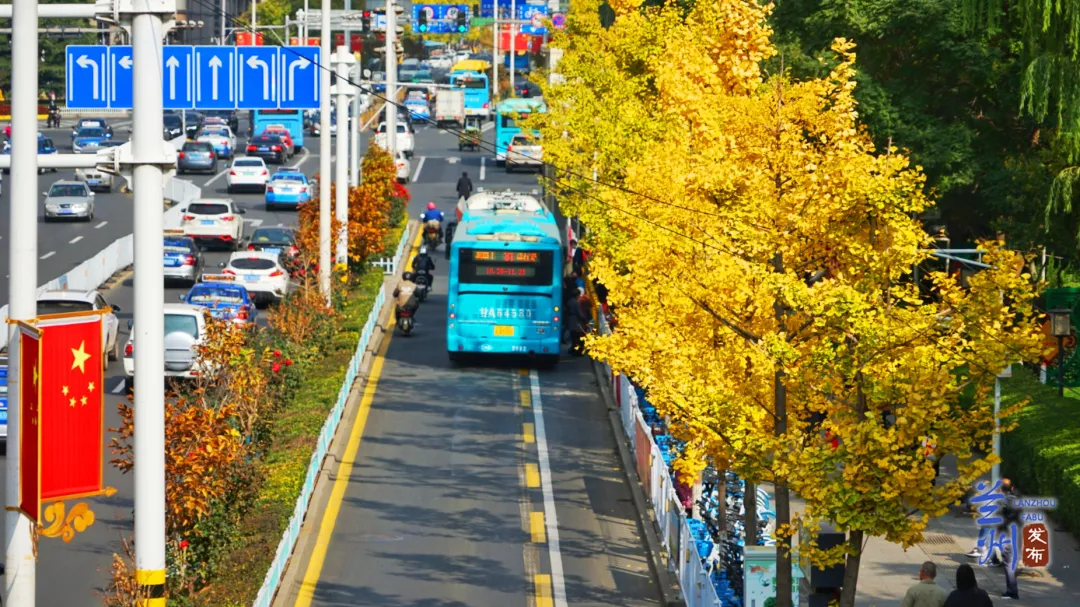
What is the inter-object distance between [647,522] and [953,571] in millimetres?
4658

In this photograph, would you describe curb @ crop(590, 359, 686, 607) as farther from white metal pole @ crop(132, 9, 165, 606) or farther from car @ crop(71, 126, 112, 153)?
car @ crop(71, 126, 112, 153)

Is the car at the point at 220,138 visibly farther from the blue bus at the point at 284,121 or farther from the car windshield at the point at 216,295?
the car windshield at the point at 216,295

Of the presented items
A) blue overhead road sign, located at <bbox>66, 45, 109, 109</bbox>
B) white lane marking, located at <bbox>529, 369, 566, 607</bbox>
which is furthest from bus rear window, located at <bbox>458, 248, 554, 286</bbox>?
blue overhead road sign, located at <bbox>66, 45, 109, 109</bbox>

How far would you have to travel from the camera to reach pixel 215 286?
37062 millimetres

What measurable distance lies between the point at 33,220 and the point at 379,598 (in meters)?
8.99

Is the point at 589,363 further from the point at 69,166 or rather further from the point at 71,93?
the point at 69,166

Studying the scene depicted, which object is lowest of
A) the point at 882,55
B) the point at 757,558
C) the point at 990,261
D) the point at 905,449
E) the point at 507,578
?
the point at 507,578

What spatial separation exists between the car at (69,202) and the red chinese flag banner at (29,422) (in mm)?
48868

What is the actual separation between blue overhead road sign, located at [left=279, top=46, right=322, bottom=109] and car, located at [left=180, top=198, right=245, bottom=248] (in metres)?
25.8

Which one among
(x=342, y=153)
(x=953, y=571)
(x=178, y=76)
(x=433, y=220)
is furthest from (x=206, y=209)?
(x=953, y=571)

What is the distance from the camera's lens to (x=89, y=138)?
78.6m

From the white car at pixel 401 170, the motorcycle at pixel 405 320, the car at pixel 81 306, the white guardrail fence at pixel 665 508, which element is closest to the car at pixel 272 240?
the motorcycle at pixel 405 320

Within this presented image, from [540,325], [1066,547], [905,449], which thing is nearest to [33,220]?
[905,449]

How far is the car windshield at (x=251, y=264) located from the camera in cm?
4253
